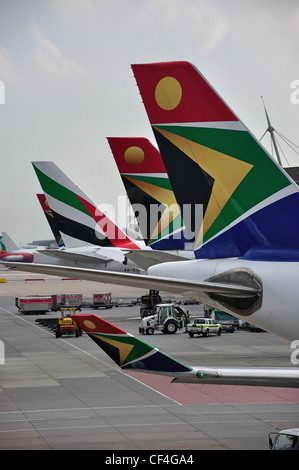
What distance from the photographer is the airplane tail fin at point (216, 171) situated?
57.3 feet

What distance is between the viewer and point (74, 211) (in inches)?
2506

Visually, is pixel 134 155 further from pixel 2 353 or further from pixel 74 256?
pixel 74 256

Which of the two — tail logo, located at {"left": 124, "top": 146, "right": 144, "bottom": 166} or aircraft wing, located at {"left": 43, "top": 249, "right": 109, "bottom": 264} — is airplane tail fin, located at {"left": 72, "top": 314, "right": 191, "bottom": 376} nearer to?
tail logo, located at {"left": 124, "top": 146, "right": 144, "bottom": 166}

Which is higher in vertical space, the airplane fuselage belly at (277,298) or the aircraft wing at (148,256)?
the aircraft wing at (148,256)

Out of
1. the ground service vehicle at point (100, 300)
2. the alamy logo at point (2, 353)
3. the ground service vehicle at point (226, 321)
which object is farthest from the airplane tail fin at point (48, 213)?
the alamy logo at point (2, 353)

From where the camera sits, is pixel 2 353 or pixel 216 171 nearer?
pixel 216 171

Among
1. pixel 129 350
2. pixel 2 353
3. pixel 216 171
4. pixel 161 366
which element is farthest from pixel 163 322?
pixel 161 366

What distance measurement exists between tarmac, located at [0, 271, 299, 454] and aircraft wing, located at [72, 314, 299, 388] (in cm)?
701

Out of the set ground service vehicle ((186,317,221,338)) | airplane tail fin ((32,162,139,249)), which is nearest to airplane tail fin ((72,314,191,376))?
ground service vehicle ((186,317,221,338))

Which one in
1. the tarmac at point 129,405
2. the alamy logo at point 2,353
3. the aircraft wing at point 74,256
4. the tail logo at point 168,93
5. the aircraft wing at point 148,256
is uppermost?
the tail logo at point 168,93

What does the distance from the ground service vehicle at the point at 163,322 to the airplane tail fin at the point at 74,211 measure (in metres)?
7.71

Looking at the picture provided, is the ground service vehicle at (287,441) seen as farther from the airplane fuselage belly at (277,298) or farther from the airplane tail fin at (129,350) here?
the airplane tail fin at (129,350)

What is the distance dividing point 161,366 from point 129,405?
15.5m
